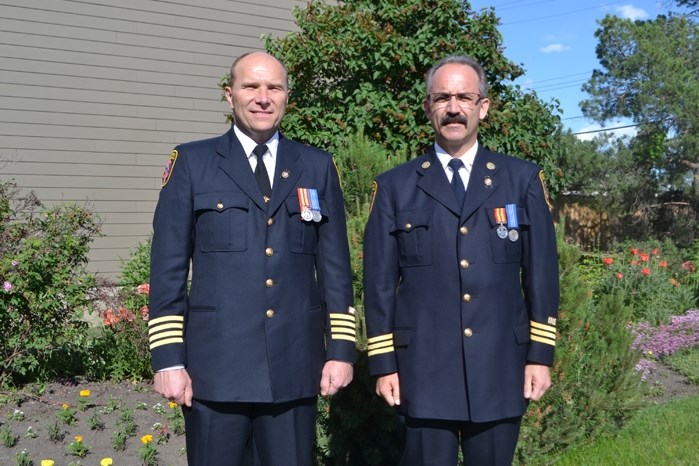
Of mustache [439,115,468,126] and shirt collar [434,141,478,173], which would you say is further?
shirt collar [434,141,478,173]

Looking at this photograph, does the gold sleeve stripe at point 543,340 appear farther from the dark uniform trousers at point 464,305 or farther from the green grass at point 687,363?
the green grass at point 687,363

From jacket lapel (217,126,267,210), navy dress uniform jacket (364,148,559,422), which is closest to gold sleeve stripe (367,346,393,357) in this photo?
navy dress uniform jacket (364,148,559,422)

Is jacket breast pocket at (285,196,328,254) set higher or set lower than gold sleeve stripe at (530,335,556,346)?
higher

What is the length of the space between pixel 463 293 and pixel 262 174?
33.5 inches

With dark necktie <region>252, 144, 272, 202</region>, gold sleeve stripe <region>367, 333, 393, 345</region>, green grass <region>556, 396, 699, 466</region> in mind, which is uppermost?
dark necktie <region>252, 144, 272, 202</region>

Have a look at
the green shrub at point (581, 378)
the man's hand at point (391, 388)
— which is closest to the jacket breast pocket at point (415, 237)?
the man's hand at point (391, 388)

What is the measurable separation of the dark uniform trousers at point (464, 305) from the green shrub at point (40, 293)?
3.16m

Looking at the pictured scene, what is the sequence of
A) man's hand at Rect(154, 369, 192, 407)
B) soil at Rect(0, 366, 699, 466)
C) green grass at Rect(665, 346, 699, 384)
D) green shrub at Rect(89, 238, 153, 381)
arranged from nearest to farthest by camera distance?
man's hand at Rect(154, 369, 192, 407) < soil at Rect(0, 366, 699, 466) < green shrub at Rect(89, 238, 153, 381) < green grass at Rect(665, 346, 699, 384)

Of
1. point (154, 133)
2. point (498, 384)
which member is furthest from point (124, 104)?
point (498, 384)

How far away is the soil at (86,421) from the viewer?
4055 millimetres

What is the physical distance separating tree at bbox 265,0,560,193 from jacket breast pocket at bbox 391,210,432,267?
13.1 ft

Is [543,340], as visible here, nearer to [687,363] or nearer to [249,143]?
[249,143]

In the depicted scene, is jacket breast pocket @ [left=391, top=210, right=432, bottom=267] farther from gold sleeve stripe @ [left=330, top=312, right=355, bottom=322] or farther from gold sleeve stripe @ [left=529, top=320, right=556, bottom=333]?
gold sleeve stripe @ [left=529, top=320, right=556, bottom=333]

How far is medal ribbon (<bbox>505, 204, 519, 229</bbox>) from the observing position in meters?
2.63
